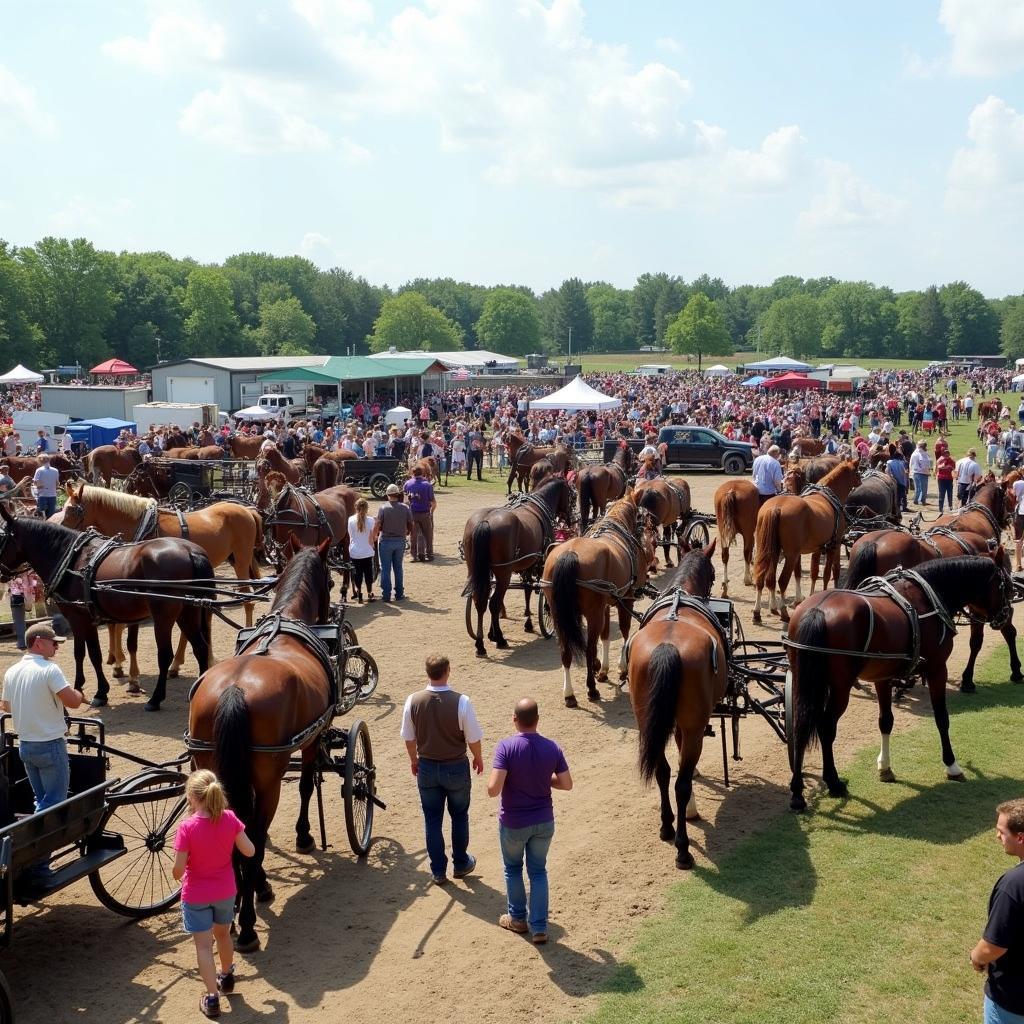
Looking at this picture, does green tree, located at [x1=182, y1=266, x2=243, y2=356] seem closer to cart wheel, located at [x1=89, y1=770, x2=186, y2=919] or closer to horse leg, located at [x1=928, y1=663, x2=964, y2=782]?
cart wheel, located at [x1=89, y1=770, x2=186, y2=919]

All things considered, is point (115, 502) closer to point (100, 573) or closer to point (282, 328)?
point (100, 573)

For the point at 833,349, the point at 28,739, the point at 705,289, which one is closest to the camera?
the point at 28,739

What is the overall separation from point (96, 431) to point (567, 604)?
98.7 ft

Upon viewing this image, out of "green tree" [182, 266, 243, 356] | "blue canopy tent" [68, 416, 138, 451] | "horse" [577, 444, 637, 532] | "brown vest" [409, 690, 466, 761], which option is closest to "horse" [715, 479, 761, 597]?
"horse" [577, 444, 637, 532]

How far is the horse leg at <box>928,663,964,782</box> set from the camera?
9164 mm

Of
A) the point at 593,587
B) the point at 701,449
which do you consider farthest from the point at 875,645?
the point at 701,449

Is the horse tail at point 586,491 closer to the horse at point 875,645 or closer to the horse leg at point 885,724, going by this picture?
the horse at point 875,645

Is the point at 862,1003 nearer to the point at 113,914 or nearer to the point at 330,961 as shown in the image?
the point at 330,961

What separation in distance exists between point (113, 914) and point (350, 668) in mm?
5052

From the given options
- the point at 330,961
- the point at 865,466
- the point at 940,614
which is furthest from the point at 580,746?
the point at 865,466

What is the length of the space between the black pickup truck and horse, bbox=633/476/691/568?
15.0 metres

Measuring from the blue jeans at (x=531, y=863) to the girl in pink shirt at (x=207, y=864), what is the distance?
1614 millimetres

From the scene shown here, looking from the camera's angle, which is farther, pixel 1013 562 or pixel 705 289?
pixel 705 289

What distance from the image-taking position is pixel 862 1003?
19.3ft
